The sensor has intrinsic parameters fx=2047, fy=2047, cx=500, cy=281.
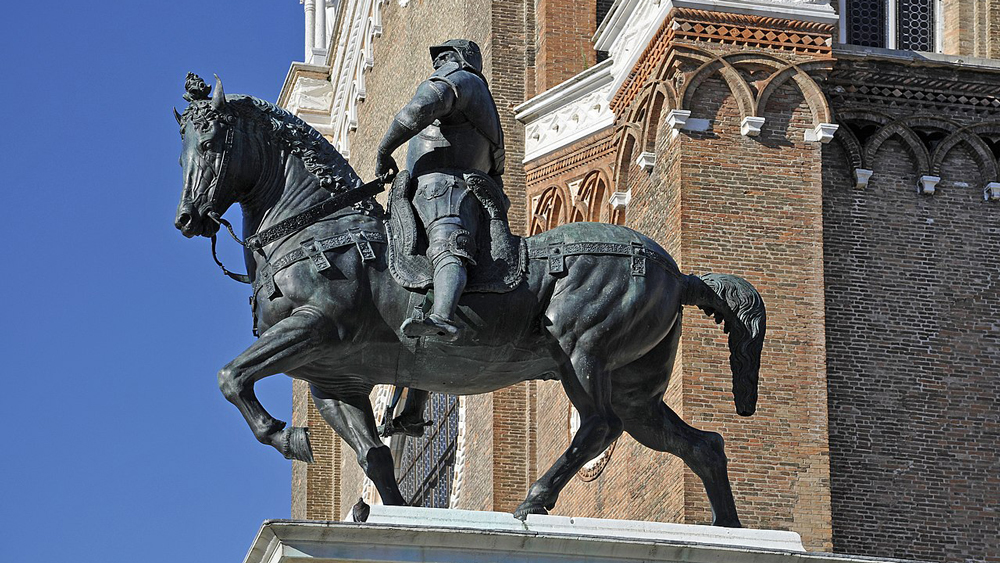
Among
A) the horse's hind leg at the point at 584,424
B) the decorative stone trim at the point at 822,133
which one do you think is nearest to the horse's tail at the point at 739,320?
the horse's hind leg at the point at 584,424

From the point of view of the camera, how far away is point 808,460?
1912 centimetres

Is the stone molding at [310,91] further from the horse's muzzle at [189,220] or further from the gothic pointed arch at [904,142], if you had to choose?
the horse's muzzle at [189,220]

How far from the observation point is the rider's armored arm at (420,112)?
43.9ft

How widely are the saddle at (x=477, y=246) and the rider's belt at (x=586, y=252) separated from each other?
14 centimetres

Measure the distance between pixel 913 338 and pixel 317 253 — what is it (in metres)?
9.19

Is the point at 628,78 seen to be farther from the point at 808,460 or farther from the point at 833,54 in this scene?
the point at 808,460

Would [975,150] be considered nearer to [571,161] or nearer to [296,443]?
[571,161]

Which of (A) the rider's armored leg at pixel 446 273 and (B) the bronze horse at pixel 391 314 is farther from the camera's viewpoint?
(B) the bronze horse at pixel 391 314

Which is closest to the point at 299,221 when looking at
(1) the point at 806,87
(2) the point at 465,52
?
(2) the point at 465,52

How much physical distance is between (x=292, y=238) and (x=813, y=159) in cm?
838

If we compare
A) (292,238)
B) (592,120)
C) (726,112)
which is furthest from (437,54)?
(592,120)

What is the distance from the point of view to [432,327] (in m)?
12.8

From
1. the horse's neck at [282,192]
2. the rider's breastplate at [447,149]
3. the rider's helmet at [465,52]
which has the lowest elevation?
the horse's neck at [282,192]

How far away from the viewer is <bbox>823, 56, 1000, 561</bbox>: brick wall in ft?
65.2
